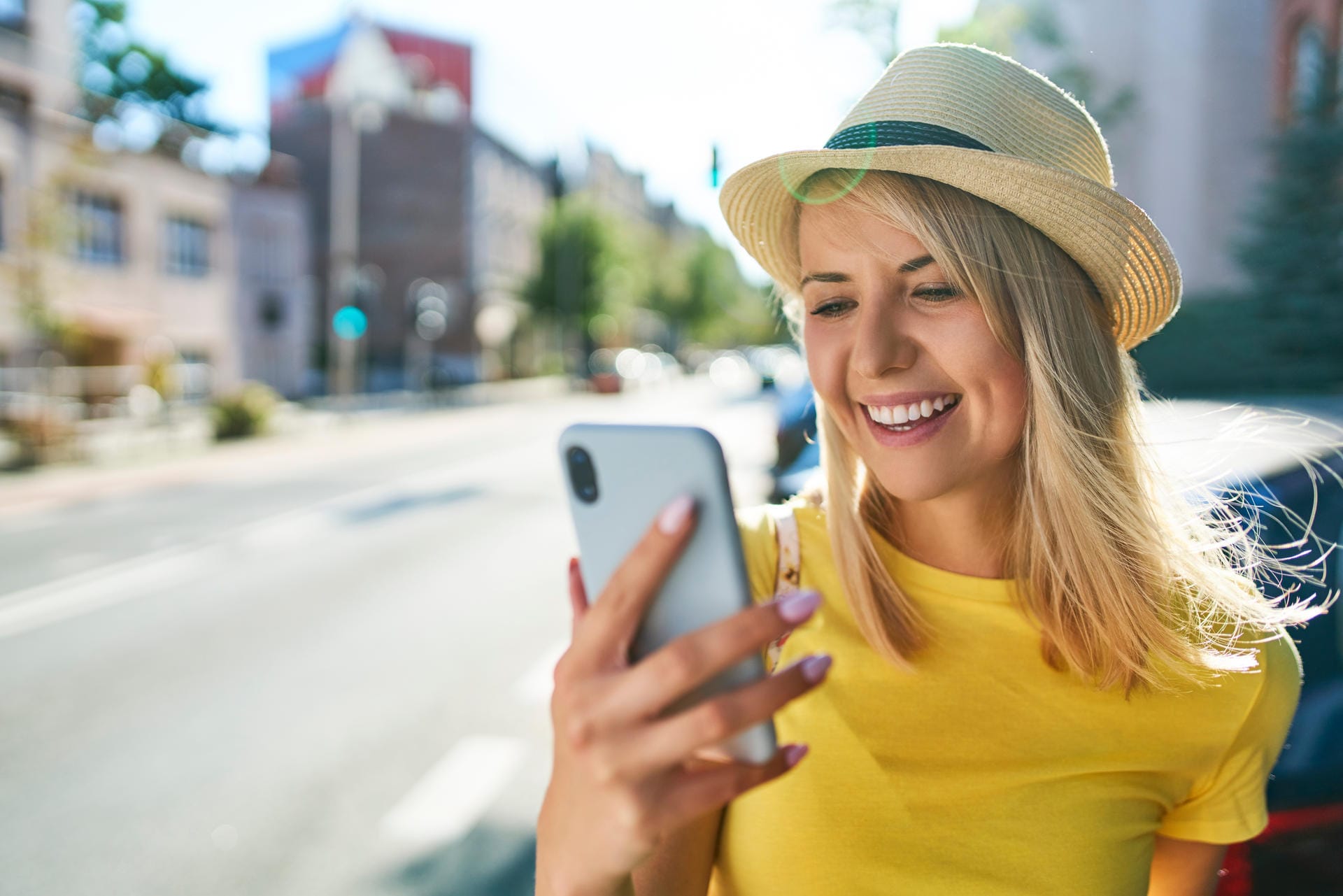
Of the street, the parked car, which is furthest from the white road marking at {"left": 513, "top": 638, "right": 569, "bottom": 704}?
the parked car

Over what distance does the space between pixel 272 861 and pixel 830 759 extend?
296 centimetres

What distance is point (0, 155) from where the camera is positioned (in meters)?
22.5

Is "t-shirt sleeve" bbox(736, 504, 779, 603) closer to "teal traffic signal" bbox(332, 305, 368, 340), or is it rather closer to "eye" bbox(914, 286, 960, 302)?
"eye" bbox(914, 286, 960, 302)

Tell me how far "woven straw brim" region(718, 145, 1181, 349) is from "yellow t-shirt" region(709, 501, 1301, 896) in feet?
1.86

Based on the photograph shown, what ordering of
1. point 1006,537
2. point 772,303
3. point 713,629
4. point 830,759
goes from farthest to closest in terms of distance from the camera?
point 772,303, point 1006,537, point 830,759, point 713,629

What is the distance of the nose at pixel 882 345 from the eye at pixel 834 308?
0.07 metres

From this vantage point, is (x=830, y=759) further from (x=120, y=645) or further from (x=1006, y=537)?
(x=120, y=645)

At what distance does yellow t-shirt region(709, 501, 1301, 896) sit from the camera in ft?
4.39

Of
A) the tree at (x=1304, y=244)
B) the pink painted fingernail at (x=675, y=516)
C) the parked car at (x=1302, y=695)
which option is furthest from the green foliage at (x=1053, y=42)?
the pink painted fingernail at (x=675, y=516)

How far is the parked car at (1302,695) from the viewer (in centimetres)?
190

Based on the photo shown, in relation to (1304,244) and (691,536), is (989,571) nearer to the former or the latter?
(691,536)

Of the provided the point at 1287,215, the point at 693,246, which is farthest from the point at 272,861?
the point at 693,246

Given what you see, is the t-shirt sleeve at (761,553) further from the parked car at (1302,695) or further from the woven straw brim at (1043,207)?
the woven straw brim at (1043,207)

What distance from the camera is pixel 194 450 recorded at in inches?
730
